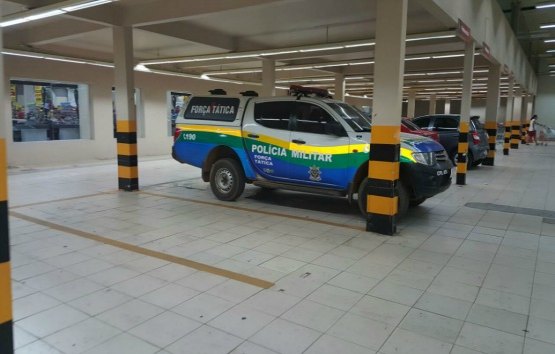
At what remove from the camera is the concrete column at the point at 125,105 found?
8.31 m

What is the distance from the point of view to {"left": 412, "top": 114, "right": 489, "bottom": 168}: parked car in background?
1210 centimetres

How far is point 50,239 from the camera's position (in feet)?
17.5

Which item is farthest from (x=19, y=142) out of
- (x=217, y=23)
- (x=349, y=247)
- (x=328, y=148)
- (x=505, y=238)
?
(x=505, y=238)

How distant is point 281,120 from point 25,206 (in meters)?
4.64

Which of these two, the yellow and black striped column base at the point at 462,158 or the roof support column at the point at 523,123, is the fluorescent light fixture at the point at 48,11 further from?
the roof support column at the point at 523,123

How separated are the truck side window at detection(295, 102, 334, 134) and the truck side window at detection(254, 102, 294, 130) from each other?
20 centimetres

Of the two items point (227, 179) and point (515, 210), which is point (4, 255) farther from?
point (515, 210)

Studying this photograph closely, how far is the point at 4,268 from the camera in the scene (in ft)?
6.55

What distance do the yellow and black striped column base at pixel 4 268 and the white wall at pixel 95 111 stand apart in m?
11.6

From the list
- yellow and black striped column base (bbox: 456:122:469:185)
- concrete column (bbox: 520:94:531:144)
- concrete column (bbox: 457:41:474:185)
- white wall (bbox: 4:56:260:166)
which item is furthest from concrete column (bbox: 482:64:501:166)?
concrete column (bbox: 520:94:531:144)

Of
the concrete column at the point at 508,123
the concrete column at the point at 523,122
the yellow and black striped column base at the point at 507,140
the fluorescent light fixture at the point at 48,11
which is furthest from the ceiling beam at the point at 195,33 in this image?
the concrete column at the point at 523,122

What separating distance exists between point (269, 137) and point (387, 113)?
224 centimetres

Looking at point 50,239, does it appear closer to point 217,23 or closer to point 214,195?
point 214,195

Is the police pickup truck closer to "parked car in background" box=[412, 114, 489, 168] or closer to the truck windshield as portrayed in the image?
the truck windshield
